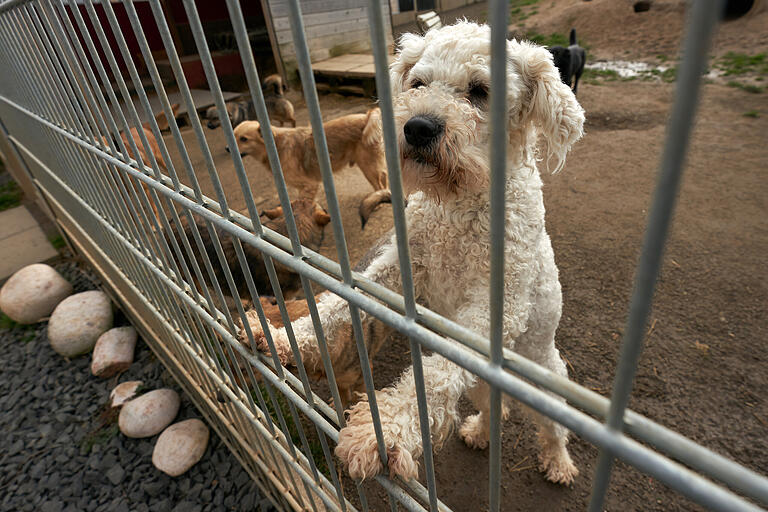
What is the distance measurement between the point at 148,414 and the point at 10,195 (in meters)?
5.44

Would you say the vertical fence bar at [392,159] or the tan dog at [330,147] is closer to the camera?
the vertical fence bar at [392,159]

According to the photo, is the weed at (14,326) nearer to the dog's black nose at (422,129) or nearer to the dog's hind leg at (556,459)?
the dog's black nose at (422,129)

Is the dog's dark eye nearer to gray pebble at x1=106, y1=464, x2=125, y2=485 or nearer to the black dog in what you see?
gray pebble at x1=106, y1=464, x2=125, y2=485

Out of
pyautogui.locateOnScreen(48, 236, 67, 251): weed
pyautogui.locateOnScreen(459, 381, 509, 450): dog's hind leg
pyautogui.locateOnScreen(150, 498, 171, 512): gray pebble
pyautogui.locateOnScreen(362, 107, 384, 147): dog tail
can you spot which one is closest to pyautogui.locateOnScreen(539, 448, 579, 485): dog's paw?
pyautogui.locateOnScreen(459, 381, 509, 450): dog's hind leg

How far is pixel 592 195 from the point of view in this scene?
4.20 m

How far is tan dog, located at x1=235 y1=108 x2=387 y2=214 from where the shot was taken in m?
4.27

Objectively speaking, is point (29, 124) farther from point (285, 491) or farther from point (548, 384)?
point (548, 384)

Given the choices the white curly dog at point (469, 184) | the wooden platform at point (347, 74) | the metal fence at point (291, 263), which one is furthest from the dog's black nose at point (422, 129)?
the wooden platform at point (347, 74)

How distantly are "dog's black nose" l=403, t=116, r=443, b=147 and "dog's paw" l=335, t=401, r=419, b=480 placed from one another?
3.34 ft

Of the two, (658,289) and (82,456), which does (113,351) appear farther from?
(658,289)

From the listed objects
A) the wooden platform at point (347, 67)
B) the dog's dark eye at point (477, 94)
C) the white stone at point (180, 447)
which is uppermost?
the dog's dark eye at point (477, 94)

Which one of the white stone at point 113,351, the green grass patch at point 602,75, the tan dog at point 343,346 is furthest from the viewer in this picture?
the green grass patch at point 602,75

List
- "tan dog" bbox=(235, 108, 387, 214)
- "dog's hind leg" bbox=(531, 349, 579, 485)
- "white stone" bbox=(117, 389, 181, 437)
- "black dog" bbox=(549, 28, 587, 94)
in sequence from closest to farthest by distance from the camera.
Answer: "dog's hind leg" bbox=(531, 349, 579, 485) → "white stone" bbox=(117, 389, 181, 437) → "tan dog" bbox=(235, 108, 387, 214) → "black dog" bbox=(549, 28, 587, 94)

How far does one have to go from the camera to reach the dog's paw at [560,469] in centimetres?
208
